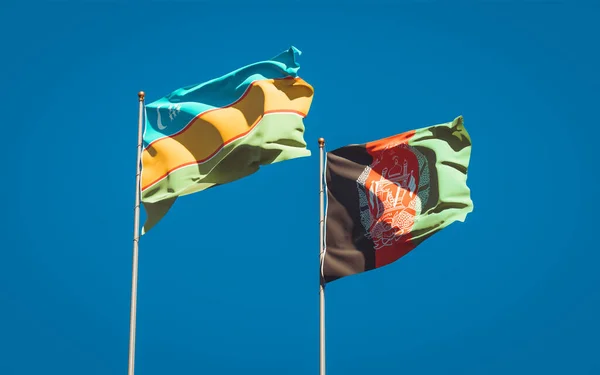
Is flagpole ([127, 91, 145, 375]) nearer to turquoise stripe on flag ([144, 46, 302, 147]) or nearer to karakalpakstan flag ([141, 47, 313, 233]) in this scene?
karakalpakstan flag ([141, 47, 313, 233])

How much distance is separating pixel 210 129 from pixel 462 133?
6207 mm

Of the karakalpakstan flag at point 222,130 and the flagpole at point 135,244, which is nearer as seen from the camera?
the flagpole at point 135,244

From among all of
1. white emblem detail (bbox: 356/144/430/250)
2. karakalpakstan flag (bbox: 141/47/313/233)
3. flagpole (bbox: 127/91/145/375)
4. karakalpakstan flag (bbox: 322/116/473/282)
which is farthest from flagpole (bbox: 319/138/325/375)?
flagpole (bbox: 127/91/145/375)

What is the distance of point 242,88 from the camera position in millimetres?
34344

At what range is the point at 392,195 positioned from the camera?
33.7 metres

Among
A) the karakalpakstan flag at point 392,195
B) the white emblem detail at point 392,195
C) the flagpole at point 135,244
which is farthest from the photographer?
the white emblem detail at point 392,195

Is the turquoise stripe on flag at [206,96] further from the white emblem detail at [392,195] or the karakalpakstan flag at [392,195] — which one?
the white emblem detail at [392,195]

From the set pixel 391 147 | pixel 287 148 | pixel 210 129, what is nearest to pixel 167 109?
pixel 210 129

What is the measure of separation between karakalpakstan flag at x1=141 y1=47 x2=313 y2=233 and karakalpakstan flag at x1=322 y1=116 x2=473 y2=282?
1671 mm

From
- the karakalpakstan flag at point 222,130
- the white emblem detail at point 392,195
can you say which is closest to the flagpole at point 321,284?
the karakalpakstan flag at point 222,130

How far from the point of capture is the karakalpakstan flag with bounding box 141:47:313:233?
33.3m

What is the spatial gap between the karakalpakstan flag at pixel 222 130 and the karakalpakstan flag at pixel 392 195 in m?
1.67

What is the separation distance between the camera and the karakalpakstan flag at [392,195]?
109 ft

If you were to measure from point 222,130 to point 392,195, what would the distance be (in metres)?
4.46
